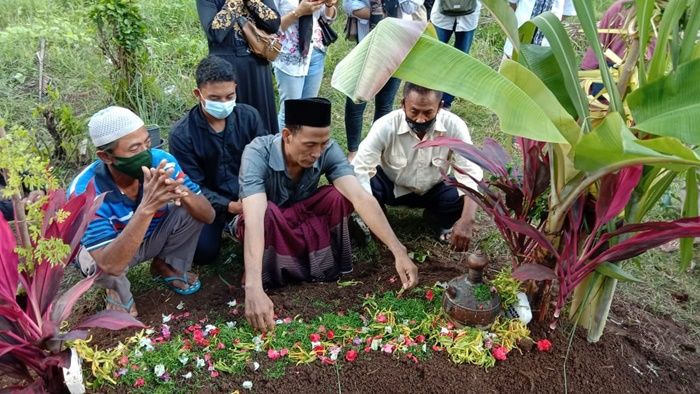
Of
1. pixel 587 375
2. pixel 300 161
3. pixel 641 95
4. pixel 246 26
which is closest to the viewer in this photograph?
pixel 641 95

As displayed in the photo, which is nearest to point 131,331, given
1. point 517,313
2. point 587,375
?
point 517,313

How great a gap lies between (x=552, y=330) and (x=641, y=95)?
3.37ft

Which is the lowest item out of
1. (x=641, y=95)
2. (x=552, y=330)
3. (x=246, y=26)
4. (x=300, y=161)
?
(x=552, y=330)

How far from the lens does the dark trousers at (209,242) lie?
3.04 m

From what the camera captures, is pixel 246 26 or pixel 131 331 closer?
pixel 131 331

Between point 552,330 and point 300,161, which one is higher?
point 300,161

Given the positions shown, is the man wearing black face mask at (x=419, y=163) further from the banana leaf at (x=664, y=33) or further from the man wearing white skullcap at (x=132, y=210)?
the banana leaf at (x=664, y=33)

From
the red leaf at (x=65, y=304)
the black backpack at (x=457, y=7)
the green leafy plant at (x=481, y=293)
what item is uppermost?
the black backpack at (x=457, y=7)

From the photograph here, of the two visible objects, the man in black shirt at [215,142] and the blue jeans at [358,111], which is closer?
the man in black shirt at [215,142]

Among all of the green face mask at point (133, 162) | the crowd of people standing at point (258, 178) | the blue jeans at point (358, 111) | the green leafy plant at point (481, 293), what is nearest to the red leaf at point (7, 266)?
the crowd of people standing at point (258, 178)

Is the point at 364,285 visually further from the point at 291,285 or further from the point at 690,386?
the point at 690,386

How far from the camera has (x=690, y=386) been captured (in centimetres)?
214

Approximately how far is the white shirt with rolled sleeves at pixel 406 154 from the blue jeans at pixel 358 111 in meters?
0.82

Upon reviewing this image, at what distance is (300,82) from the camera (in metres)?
3.66
